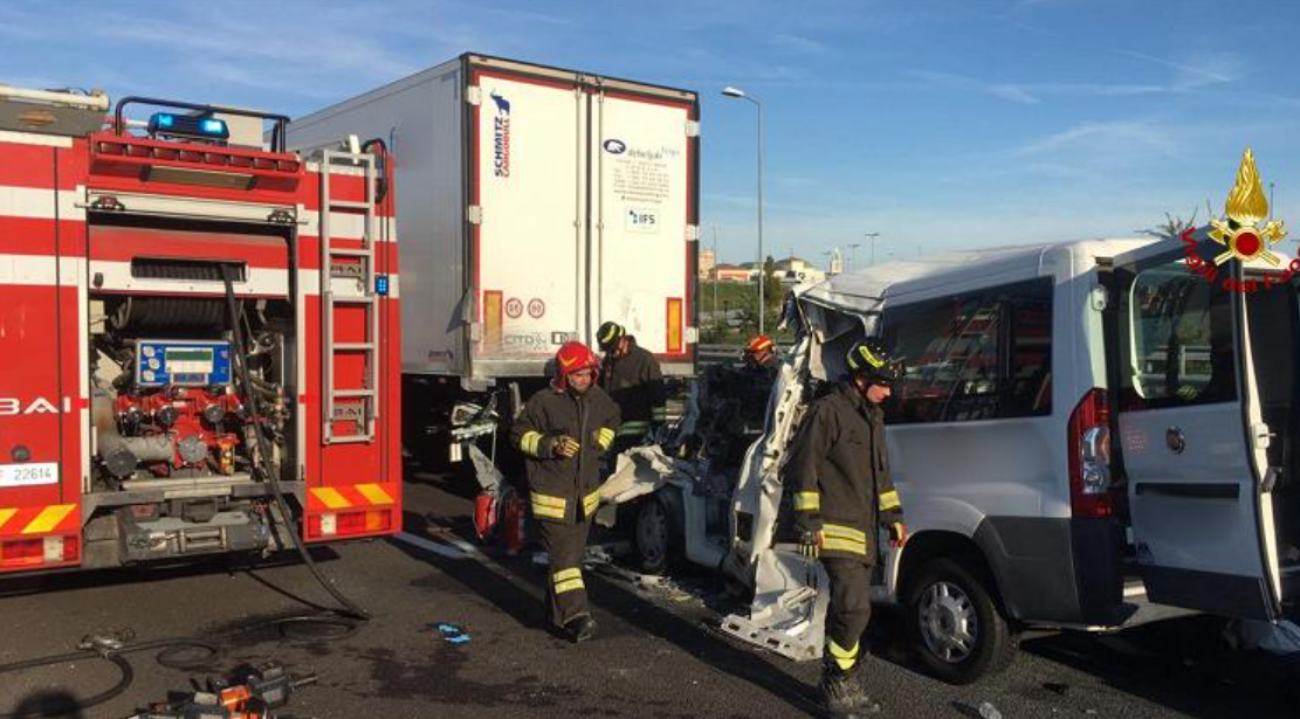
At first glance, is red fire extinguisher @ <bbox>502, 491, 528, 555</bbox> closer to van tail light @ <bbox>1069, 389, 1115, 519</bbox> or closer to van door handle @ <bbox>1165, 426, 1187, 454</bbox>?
van tail light @ <bbox>1069, 389, 1115, 519</bbox>

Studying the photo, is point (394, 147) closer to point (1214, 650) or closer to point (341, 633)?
point (341, 633)

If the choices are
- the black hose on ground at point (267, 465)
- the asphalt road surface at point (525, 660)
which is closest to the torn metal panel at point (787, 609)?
the asphalt road surface at point (525, 660)

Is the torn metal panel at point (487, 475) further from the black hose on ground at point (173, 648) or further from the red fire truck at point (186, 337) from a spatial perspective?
the black hose on ground at point (173, 648)

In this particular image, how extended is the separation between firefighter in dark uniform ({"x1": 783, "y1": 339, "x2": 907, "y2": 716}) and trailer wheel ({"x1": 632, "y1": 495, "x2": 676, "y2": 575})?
2.50 meters

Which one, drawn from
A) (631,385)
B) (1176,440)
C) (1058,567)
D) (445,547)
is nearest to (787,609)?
(1058,567)

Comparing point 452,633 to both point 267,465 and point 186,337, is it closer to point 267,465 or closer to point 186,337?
point 267,465

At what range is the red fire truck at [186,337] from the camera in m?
5.99

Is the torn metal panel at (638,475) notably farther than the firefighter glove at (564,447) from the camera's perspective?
Yes

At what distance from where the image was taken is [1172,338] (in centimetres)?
477

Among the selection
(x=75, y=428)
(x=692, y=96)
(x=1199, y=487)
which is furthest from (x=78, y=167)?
(x=692, y=96)

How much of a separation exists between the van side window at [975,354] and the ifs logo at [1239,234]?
2.16 feet

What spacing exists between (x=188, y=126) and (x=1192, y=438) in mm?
5627

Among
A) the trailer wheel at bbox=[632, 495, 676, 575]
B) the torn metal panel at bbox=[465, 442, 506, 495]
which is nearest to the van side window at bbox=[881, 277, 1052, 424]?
the trailer wheel at bbox=[632, 495, 676, 575]

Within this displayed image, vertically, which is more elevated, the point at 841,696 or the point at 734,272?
the point at 734,272
